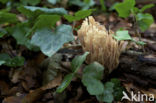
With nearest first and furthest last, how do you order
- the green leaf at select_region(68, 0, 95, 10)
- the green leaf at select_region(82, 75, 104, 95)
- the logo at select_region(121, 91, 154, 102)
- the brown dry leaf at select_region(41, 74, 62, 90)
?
1. the green leaf at select_region(82, 75, 104, 95)
2. the logo at select_region(121, 91, 154, 102)
3. the brown dry leaf at select_region(41, 74, 62, 90)
4. the green leaf at select_region(68, 0, 95, 10)

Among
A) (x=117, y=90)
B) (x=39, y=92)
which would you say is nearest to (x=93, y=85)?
(x=117, y=90)

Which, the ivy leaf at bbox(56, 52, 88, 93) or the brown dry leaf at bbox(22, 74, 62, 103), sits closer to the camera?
the ivy leaf at bbox(56, 52, 88, 93)

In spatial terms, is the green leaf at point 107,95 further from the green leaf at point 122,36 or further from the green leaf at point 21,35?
the green leaf at point 21,35

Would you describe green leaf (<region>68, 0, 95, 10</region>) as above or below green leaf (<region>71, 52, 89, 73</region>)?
above

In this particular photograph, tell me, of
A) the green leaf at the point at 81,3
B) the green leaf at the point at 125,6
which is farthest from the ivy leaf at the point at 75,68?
the green leaf at the point at 81,3

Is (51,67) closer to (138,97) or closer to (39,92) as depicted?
(39,92)

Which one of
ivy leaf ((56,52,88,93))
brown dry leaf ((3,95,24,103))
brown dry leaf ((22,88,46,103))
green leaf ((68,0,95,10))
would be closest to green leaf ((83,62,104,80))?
ivy leaf ((56,52,88,93))

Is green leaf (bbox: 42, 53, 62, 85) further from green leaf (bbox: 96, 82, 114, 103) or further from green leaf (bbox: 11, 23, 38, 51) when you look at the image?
green leaf (bbox: 96, 82, 114, 103)

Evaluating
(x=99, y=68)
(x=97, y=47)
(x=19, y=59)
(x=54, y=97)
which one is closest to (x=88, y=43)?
(x=97, y=47)
